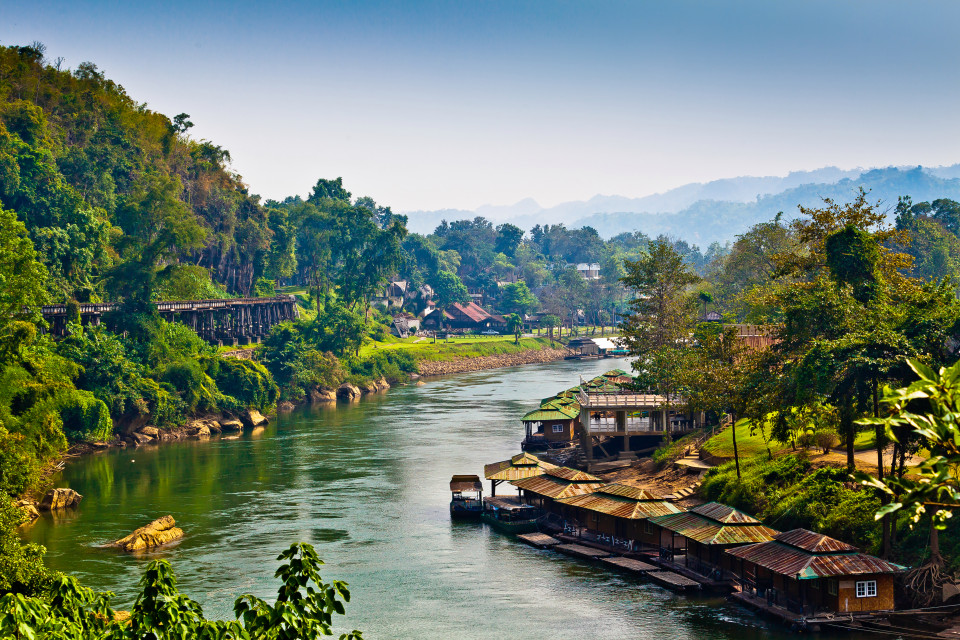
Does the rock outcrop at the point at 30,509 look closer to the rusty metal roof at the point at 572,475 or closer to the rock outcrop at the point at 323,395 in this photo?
the rusty metal roof at the point at 572,475

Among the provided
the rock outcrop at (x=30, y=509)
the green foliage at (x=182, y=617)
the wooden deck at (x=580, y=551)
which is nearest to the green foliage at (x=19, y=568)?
the green foliage at (x=182, y=617)

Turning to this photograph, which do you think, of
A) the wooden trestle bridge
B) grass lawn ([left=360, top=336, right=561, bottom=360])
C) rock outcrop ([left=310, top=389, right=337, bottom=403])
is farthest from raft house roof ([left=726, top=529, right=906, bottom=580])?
grass lawn ([left=360, top=336, right=561, bottom=360])

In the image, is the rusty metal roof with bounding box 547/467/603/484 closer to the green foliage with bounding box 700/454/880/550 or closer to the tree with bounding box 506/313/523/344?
the green foliage with bounding box 700/454/880/550

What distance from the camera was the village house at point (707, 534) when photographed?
37.2 metres

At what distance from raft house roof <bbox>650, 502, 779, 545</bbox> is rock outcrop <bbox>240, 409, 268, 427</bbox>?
5346cm

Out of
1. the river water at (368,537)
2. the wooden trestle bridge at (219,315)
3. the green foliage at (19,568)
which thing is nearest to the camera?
the green foliage at (19,568)

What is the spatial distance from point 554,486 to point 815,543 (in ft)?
56.7

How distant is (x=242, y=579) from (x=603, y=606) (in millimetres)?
15329

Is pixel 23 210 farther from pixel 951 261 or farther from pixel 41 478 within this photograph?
pixel 951 261

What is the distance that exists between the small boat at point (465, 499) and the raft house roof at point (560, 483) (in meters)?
2.30

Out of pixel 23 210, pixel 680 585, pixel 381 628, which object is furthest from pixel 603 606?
pixel 23 210

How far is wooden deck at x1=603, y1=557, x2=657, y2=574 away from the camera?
39.3 meters

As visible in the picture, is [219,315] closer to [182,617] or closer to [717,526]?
[717,526]

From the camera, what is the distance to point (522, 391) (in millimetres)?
105750
